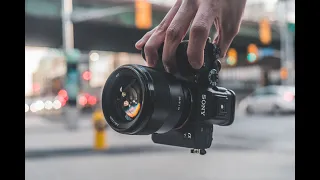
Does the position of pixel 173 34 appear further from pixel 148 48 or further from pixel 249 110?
pixel 249 110

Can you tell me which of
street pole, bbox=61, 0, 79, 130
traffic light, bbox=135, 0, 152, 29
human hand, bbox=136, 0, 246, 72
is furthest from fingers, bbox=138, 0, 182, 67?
street pole, bbox=61, 0, 79, 130

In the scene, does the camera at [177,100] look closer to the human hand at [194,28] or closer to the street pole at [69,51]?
the human hand at [194,28]

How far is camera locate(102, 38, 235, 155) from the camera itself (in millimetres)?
633

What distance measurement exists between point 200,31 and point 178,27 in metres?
0.04

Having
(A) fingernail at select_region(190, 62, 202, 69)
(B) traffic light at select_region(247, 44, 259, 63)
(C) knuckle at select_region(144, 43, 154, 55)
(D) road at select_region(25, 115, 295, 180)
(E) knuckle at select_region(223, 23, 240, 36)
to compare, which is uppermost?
(B) traffic light at select_region(247, 44, 259, 63)

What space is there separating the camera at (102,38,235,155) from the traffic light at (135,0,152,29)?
1.70 m

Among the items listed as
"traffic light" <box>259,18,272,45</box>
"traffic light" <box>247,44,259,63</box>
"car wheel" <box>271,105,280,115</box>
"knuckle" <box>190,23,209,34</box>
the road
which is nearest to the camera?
"knuckle" <box>190,23,209,34</box>

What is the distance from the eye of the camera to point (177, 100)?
657mm

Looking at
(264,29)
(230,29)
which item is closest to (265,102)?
(264,29)

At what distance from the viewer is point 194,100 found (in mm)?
679

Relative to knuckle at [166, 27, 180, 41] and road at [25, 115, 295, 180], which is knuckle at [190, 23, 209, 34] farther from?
road at [25, 115, 295, 180]
